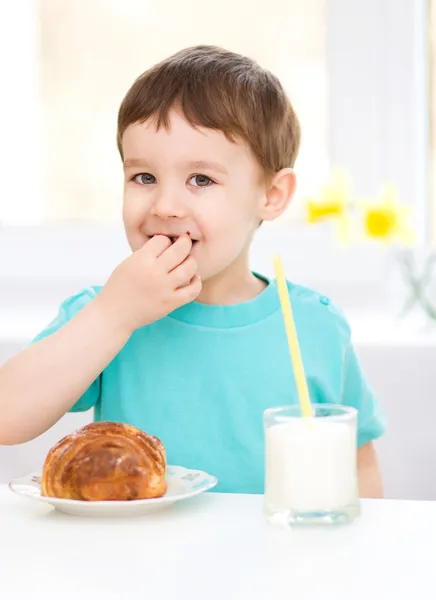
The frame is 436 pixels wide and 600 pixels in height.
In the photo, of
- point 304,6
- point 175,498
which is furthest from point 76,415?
point 304,6

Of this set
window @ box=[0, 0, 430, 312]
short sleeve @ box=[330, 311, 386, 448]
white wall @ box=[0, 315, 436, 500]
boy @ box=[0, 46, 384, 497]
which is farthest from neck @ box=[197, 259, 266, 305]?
window @ box=[0, 0, 430, 312]

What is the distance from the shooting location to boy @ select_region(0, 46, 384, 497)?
38.6 inches

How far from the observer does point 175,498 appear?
792 mm

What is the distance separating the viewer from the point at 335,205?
76.3 inches

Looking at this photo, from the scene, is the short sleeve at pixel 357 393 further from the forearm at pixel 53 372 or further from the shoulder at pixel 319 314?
the forearm at pixel 53 372

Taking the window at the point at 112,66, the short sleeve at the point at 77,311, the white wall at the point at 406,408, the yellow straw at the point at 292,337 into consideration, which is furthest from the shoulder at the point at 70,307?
the window at the point at 112,66

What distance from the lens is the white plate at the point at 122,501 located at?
2.57 feet

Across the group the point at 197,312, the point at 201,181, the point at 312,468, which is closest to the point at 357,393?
the point at 197,312

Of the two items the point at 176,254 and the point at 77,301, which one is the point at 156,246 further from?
the point at 77,301

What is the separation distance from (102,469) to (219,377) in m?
0.33

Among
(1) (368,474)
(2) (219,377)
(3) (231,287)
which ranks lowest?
(1) (368,474)

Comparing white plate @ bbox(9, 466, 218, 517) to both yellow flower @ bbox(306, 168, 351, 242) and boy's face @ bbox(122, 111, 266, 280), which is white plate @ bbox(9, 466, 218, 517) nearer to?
boy's face @ bbox(122, 111, 266, 280)

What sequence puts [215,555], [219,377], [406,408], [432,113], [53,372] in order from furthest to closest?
[432,113]
[406,408]
[219,377]
[53,372]
[215,555]

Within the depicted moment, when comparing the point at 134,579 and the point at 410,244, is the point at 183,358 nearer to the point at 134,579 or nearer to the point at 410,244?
the point at 134,579
